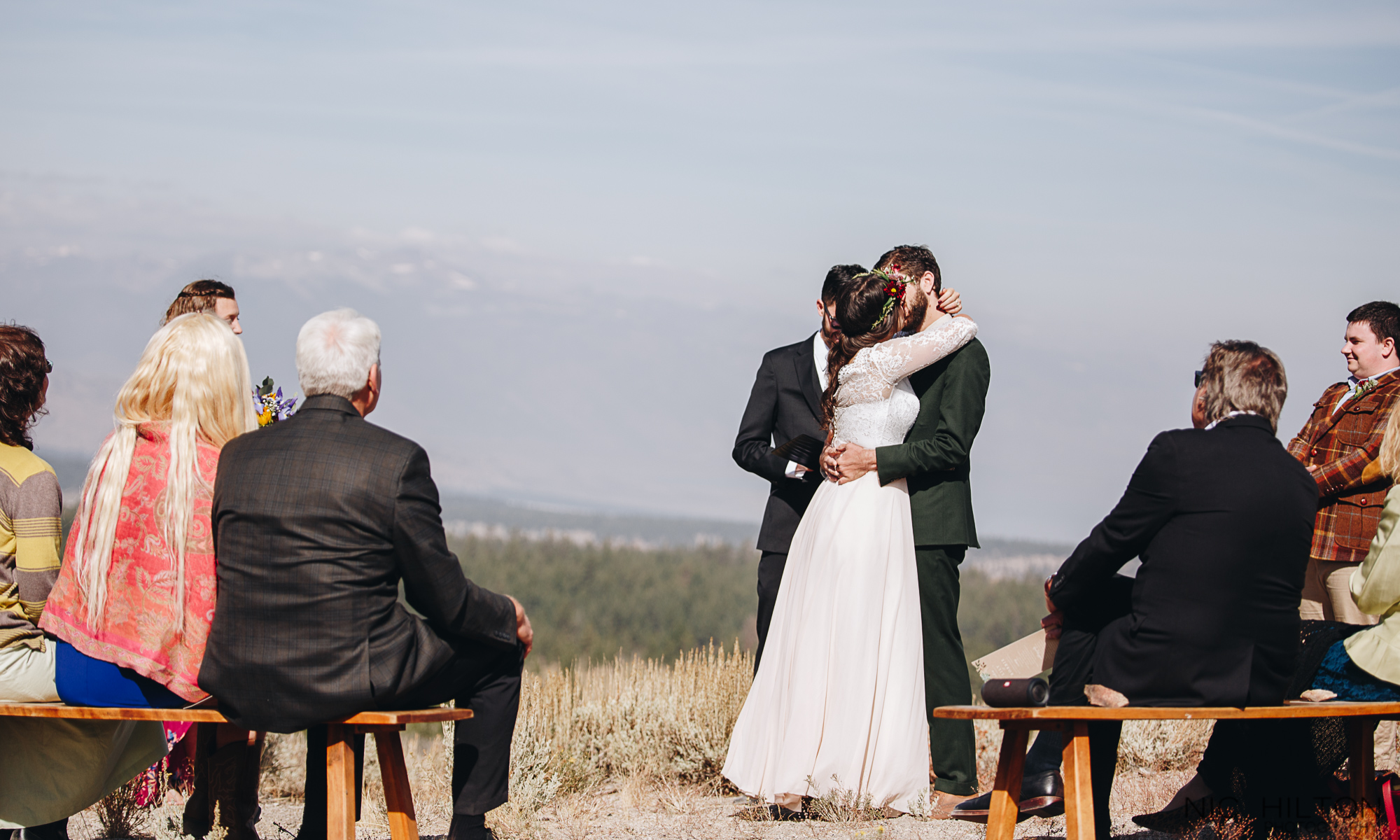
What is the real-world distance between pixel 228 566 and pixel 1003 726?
2474mm

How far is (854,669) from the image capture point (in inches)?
196

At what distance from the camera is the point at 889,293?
5125 millimetres

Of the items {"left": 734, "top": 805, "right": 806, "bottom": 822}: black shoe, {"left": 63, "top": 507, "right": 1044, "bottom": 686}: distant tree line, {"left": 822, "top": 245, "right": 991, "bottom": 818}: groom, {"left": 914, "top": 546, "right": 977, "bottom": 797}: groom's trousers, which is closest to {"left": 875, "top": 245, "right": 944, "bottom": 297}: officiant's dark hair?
{"left": 822, "top": 245, "right": 991, "bottom": 818}: groom

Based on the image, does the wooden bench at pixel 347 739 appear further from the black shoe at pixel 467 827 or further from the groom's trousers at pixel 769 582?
the groom's trousers at pixel 769 582

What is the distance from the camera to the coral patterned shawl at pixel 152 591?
3.94 metres

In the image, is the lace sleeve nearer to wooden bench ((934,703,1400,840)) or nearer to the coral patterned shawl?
wooden bench ((934,703,1400,840))

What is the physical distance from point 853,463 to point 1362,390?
254 centimetres

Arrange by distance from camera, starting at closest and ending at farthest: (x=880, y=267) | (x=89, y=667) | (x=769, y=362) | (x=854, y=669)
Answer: (x=89, y=667), (x=854, y=669), (x=880, y=267), (x=769, y=362)

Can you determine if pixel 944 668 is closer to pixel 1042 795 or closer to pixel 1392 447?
pixel 1042 795

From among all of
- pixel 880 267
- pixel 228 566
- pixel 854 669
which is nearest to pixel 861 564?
pixel 854 669

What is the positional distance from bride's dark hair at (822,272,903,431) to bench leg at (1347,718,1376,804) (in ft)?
7.23

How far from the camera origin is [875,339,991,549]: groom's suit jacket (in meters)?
5.24

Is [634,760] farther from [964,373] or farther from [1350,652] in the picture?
[1350,652]

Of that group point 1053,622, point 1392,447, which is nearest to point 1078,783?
point 1053,622
